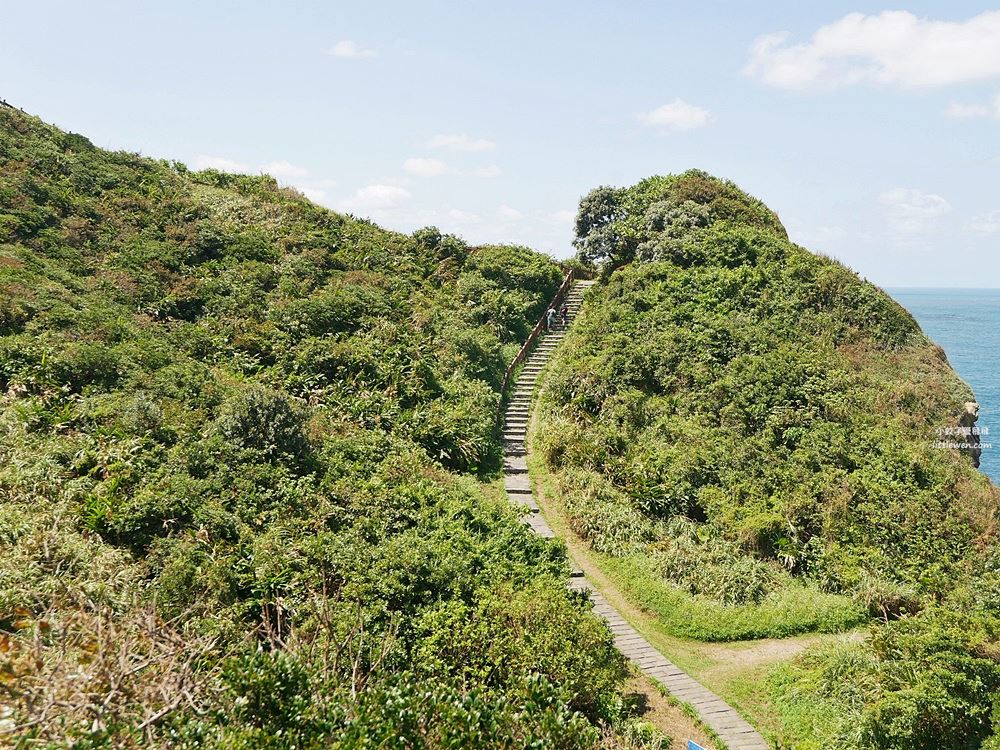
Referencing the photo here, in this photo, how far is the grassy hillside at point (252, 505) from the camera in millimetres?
8727

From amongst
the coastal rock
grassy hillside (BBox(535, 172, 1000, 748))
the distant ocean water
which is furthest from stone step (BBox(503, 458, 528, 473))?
the distant ocean water

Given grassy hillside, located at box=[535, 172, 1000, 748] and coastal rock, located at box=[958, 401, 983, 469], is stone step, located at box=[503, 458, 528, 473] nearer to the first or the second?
grassy hillside, located at box=[535, 172, 1000, 748]

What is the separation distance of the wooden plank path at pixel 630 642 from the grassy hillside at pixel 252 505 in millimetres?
1230

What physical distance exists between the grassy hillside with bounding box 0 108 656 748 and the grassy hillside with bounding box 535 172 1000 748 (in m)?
3.63

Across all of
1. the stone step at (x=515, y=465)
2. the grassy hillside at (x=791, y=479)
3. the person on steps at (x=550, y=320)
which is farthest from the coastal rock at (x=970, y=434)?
the person on steps at (x=550, y=320)

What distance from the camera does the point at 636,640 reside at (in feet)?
50.8

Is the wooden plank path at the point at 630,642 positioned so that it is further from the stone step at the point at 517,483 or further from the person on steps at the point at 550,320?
the person on steps at the point at 550,320

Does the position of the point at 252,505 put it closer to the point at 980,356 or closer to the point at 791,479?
the point at 791,479

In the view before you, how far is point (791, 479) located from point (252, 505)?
14.3 meters

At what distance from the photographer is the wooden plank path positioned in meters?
12.9

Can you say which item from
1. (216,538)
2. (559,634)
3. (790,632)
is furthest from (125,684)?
(790,632)

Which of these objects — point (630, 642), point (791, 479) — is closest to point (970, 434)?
point (791, 479)

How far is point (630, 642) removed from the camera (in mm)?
15375

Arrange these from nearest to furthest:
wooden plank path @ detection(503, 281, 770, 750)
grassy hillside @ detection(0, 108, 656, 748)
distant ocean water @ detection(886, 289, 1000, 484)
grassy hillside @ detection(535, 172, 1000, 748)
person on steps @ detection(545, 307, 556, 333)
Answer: grassy hillside @ detection(0, 108, 656, 748) < wooden plank path @ detection(503, 281, 770, 750) < grassy hillside @ detection(535, 172, 1000, 748) < person on steps @ detection(545, 307, 556, 333) < distant ocean water @ detection(886, 289, 1000, 484)
